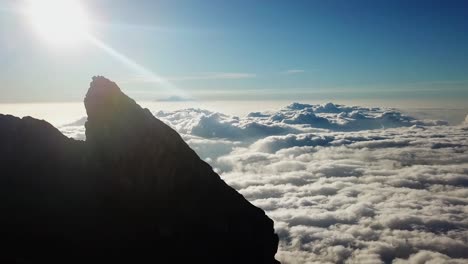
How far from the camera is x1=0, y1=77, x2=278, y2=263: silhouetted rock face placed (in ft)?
177

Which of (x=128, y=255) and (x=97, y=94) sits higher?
(x=97, y=94)

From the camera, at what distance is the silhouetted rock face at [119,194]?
177ft

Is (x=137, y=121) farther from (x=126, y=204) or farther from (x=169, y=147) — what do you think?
(x=126, y=204)

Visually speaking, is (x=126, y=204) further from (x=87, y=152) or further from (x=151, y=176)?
(x=87, y=152)

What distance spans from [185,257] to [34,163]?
32249 mm

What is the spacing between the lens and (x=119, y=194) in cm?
6034

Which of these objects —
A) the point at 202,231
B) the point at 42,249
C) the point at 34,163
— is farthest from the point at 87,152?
the point at 202,231

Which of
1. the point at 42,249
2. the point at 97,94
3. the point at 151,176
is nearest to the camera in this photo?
the point at 42,249

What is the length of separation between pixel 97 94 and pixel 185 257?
112 ft

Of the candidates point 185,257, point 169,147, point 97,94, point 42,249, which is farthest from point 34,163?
point 185,257

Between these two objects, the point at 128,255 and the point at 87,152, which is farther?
the point at 87,152

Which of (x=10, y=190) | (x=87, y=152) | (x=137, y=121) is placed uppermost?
(x=137, y=121)

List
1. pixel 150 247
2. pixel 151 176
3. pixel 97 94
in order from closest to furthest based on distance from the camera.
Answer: pixel 150 247 → pixel 151 176 → pixel 97 94

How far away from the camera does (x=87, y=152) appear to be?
218ft
